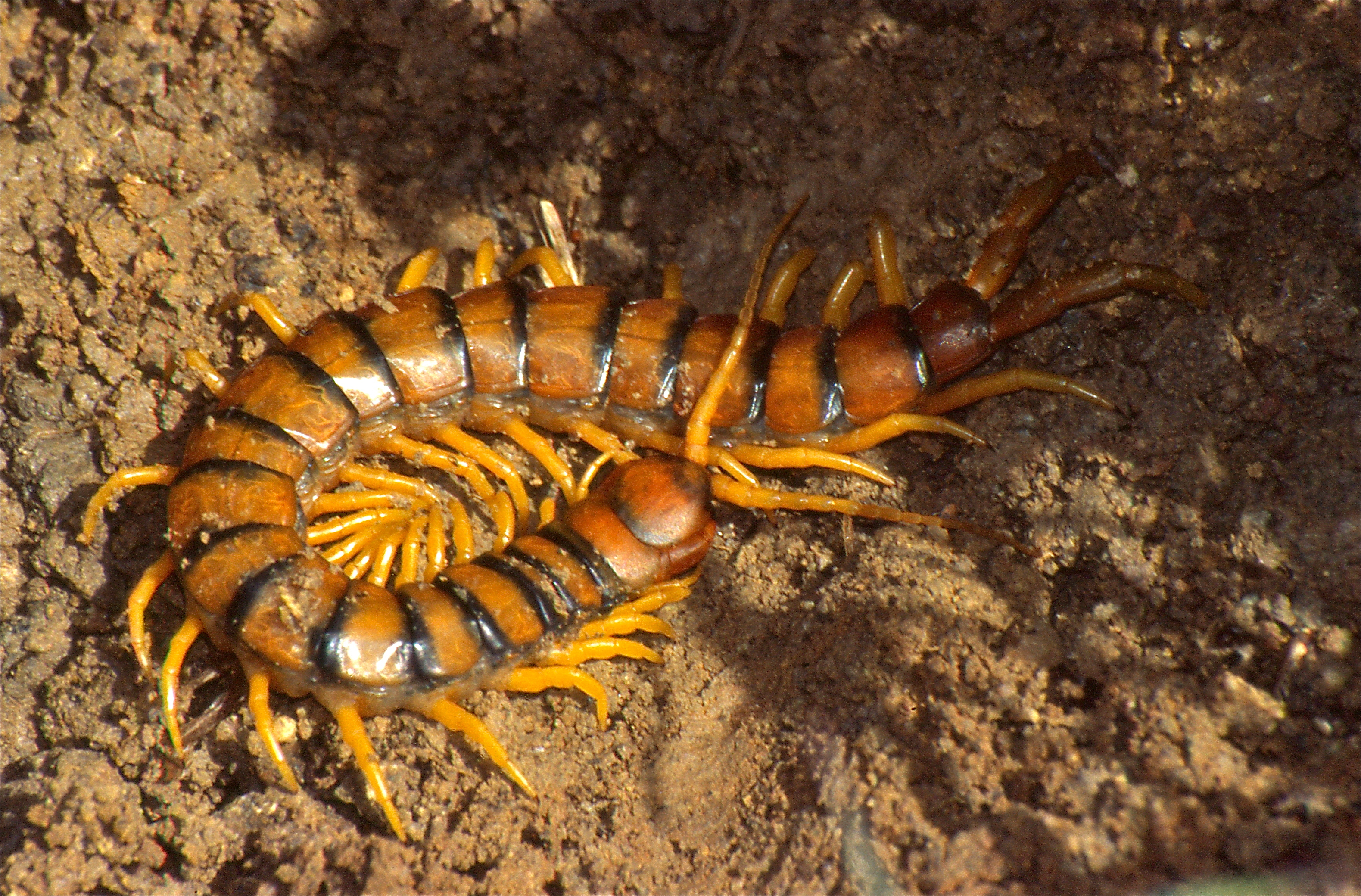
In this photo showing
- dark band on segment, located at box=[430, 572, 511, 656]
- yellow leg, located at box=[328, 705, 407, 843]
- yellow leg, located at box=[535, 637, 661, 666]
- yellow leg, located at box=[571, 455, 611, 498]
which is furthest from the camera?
yellow leg, located at box=[571, 455, 611, 498]

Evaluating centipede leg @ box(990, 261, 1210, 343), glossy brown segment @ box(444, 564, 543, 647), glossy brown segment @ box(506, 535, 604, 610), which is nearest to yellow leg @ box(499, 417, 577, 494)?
glossy brown segment @ box(506, 535, 604, 610)

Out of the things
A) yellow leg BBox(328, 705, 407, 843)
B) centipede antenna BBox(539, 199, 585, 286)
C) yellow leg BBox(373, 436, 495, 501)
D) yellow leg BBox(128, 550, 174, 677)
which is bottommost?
yellow leg BBox(328, 705, 407, 843)

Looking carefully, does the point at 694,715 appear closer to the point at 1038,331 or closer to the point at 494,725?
the point at 494,725

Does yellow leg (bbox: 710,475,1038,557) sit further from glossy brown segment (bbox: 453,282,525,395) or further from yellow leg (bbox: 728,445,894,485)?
glossy brown segment (bbox: 453,282,525,395)

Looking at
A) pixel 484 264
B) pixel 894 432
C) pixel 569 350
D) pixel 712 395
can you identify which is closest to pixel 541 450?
pixel 569 350

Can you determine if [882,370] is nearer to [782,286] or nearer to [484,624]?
[782,286]
